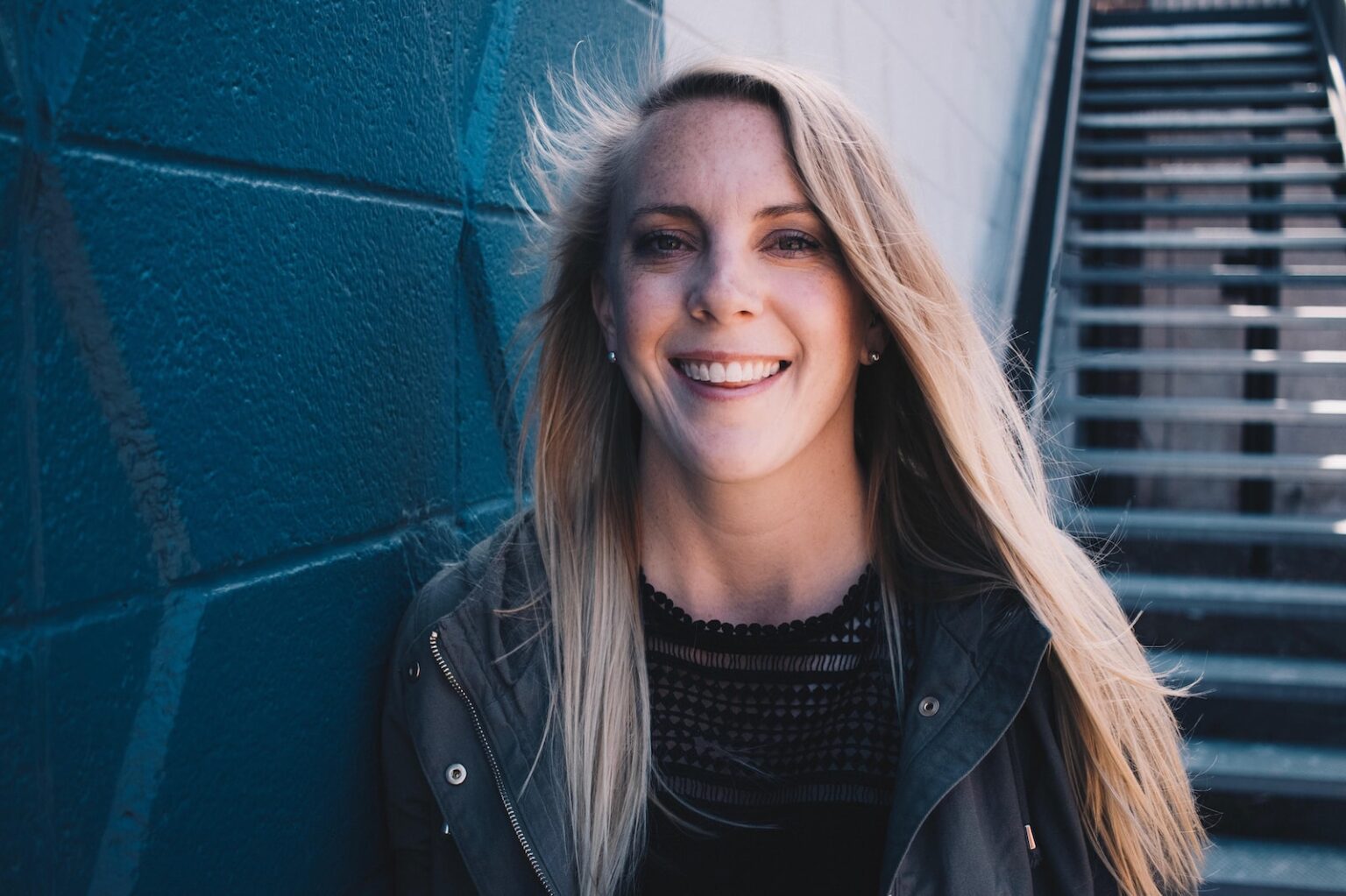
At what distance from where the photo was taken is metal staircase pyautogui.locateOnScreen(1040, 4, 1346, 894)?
12.7ft

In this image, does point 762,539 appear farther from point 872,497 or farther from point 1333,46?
point 1333,46

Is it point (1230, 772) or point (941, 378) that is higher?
Answer: point (941, 378)

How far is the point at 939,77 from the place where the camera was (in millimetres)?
4652

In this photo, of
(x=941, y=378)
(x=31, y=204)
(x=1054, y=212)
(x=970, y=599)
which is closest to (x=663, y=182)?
(x=941, y=378)

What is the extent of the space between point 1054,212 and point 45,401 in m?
4.58

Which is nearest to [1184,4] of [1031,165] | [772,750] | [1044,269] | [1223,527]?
[1031,165]

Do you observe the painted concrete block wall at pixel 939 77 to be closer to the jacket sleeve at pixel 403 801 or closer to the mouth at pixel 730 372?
the mouth at pixel 730 372

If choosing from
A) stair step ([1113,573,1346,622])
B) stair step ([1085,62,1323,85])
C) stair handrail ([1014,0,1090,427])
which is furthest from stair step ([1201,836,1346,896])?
stair step ([1085,62,1323,85])

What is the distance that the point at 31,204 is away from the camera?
1.02m

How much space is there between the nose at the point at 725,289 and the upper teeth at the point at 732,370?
6 centimetres

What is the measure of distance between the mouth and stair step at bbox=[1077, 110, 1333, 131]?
5.72 metres

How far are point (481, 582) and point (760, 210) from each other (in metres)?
0.63

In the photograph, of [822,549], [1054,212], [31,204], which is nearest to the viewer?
[31,204]

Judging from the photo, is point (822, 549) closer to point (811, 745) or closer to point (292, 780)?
point (811, 745)
